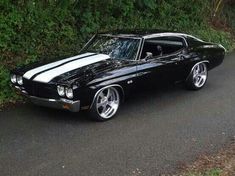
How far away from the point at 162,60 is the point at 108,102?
1.43 meters

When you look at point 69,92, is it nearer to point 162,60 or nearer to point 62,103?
point 62,103

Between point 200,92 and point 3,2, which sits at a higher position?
point 3,2

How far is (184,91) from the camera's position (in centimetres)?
870

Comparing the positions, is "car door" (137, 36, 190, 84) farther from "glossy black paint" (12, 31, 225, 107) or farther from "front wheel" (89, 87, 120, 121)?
"front wheel" (89, 87, 120, 121)

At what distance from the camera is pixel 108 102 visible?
6.93 m

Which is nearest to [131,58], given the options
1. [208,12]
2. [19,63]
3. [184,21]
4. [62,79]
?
[62,79]

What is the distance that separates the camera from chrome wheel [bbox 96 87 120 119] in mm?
6801

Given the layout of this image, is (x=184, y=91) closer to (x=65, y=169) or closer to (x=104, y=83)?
(x=104, y=83)

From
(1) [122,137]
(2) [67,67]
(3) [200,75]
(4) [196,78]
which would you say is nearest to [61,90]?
(2) [67,67]

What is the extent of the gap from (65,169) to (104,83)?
192 cm

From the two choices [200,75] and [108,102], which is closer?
[108,102]

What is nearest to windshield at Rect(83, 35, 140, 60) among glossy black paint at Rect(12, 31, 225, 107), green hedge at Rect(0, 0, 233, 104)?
glossy black paint at Rect(12, 31, 225, 107)

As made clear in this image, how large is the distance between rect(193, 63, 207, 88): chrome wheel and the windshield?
1774 mm

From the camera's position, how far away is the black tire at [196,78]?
850cm
